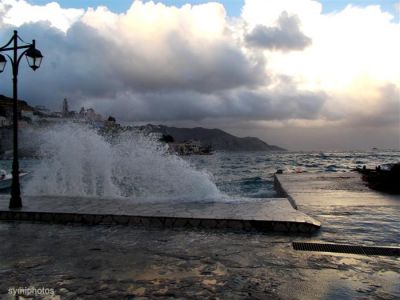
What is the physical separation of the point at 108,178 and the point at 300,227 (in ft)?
33.2

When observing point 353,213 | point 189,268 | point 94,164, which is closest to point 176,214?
point 189,268

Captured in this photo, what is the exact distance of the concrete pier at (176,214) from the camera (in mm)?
7270

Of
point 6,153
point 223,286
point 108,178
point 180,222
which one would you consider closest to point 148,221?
point 180,222

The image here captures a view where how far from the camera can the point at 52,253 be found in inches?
223

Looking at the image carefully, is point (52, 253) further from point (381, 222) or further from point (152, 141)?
point (152, 141)

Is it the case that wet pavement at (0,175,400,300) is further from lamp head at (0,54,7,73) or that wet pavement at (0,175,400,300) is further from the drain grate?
lamp head at (0,54,7,73)

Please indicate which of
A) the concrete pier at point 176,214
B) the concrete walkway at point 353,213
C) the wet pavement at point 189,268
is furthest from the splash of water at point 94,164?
the wet pavement at point 189,268

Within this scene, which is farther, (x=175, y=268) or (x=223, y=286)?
(x=175, y=268)

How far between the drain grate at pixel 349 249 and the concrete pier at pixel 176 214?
107 centimetres

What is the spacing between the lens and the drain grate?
5.49 meters

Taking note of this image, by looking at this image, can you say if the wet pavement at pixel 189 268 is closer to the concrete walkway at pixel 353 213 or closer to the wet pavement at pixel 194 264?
the wet pavement at pixel 194 264

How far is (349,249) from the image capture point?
18.5 ft

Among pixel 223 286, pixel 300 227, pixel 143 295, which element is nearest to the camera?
pixel 143 295

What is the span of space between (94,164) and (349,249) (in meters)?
11.7
